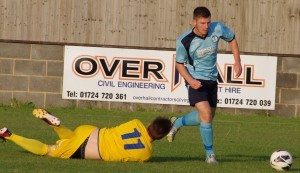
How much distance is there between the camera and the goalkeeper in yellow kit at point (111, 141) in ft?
41.3

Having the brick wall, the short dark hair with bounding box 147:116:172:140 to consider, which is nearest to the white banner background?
the brick wall

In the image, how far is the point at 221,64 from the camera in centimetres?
2450

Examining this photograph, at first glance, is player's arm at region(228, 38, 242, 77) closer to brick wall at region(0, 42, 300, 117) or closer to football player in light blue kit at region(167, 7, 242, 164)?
football player in light blue kit at region(167, 7, 242, 164)

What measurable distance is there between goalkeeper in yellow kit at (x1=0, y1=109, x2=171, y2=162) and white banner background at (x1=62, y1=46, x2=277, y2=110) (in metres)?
→ 11.3

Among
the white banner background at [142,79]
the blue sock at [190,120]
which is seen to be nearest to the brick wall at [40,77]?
the white banner background at [142,79]

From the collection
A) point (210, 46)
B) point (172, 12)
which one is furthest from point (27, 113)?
point (210, 46)

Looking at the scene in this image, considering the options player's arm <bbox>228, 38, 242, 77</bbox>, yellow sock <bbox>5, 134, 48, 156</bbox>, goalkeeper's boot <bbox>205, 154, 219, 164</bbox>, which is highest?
player's arm <bbox>228, 38, 242, 77</bbox>

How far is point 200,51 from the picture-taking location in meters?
13.2

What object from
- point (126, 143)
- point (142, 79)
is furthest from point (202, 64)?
Result: point (142, 79)

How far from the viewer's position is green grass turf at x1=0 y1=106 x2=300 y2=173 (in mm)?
12234

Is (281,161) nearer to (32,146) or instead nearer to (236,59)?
(236,59)

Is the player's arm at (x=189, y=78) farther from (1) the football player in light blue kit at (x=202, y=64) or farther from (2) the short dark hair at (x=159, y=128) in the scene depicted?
(2) the short dark hair at (x=159, y=128)

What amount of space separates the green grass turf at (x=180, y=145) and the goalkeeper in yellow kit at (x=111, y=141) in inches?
6.5

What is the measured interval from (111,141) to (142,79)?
38.6 feet
